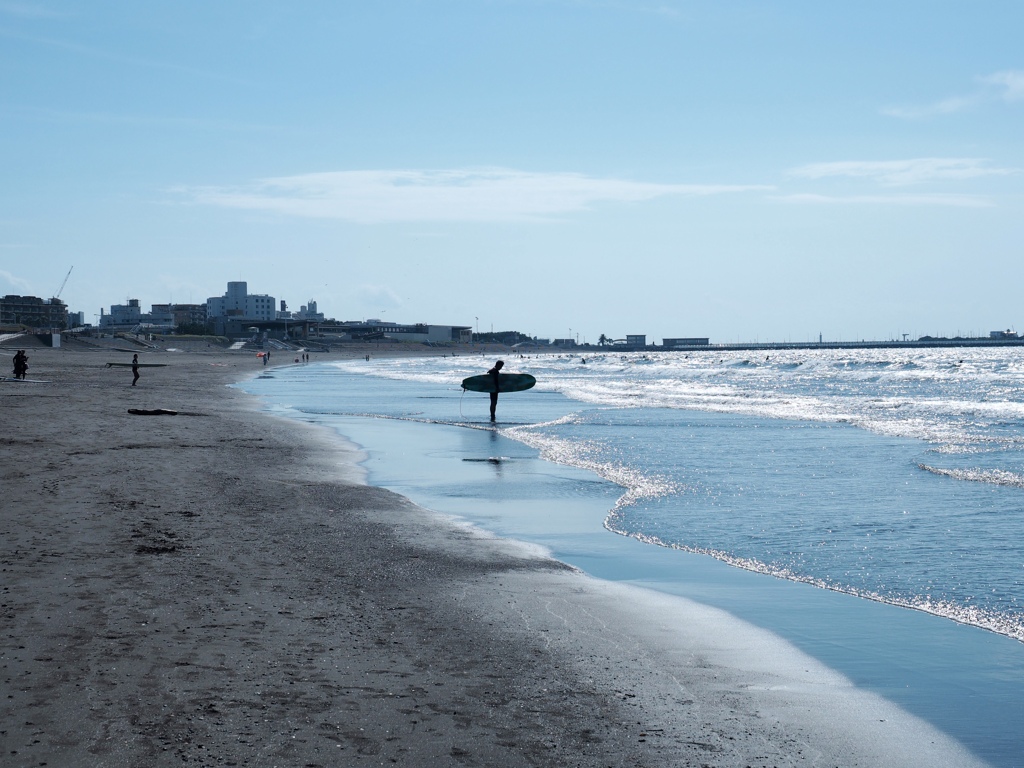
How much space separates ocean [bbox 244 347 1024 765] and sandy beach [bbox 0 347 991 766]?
0.63 metres

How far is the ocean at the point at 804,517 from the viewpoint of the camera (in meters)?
7.01

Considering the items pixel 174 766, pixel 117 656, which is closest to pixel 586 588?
pixel 117 656

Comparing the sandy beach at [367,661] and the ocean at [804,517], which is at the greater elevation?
the sandy beach at [367,661]

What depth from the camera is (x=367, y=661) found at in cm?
619

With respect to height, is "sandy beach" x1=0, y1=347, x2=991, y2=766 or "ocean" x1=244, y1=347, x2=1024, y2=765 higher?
"sandy beach" x1=0, y1=347, x2=991, y2=766

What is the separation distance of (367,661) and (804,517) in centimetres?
823

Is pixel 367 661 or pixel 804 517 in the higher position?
pixel 367 661

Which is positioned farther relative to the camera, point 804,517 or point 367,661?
point 804,517

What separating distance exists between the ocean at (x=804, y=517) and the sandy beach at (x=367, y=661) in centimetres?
63

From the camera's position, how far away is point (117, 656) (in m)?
5.95

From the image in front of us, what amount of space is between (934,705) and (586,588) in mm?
3559

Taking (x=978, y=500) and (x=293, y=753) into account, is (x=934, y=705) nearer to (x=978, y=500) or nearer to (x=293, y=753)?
(x=293, y=753)

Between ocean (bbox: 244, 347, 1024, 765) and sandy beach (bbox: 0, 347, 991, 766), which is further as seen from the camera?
ocean (bbox: 244, 347, 1024, 765)

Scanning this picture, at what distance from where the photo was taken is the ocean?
7.01m
